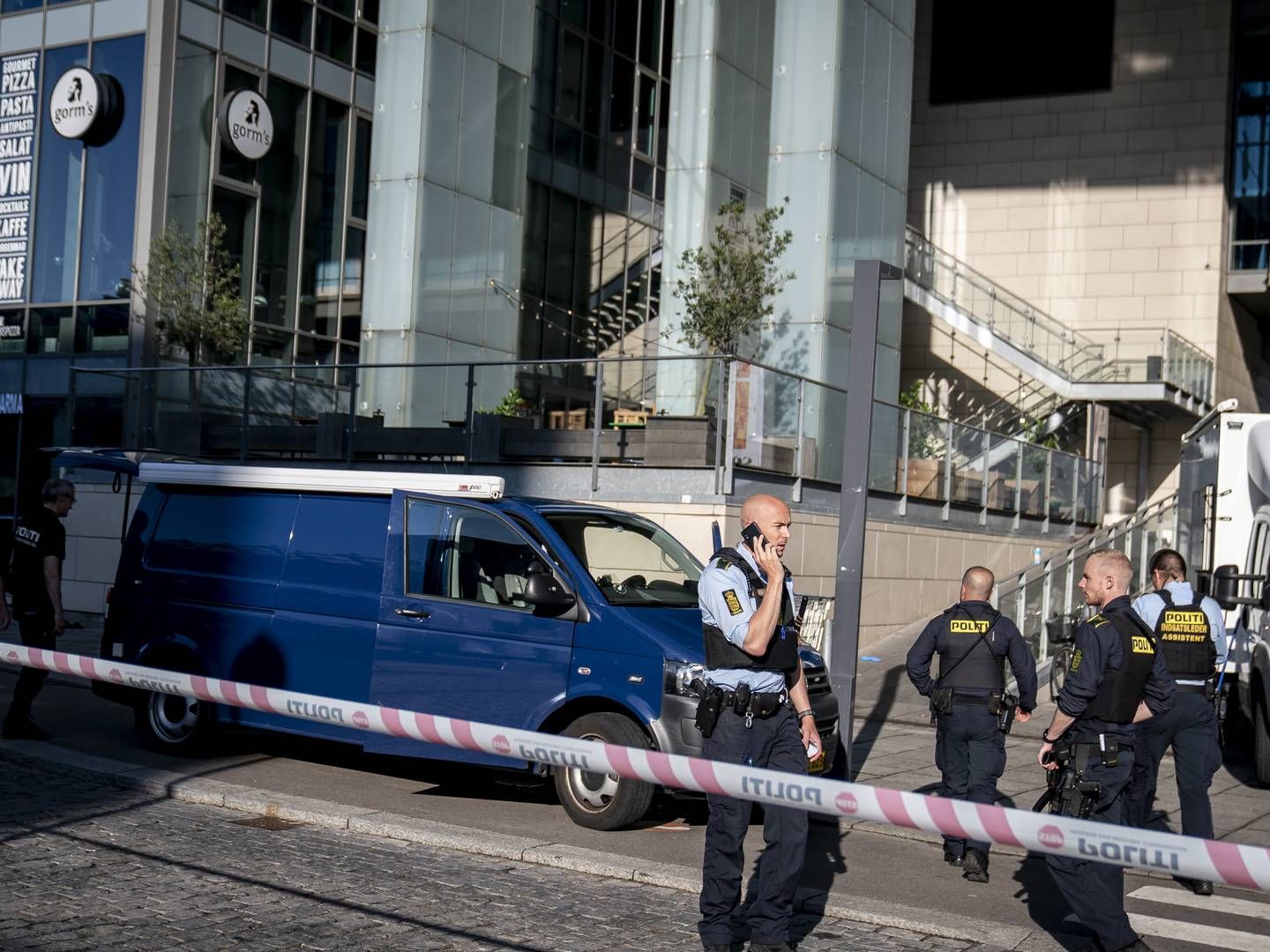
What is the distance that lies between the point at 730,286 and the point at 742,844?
15.4m

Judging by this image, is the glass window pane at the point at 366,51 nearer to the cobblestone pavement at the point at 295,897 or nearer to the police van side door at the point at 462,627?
the police van side door at the point at 462,627

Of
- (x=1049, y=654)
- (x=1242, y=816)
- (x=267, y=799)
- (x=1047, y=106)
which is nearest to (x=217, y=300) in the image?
(x=1049, y=654)

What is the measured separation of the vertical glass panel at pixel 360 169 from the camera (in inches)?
1097

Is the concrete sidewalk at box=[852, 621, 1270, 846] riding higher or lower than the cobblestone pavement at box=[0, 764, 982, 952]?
lower

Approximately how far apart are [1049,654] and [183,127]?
16.4 metres

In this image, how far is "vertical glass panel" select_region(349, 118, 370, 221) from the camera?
91.5ft

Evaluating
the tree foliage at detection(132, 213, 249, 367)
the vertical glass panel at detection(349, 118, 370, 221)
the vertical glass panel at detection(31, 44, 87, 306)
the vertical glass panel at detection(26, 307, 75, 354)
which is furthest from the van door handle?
the vertical glass panel at detection(349, 118, 370, 221)

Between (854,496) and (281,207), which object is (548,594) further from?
(281,207)

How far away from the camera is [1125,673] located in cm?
624

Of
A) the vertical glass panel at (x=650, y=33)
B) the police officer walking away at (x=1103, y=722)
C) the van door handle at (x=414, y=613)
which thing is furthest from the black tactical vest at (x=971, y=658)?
the vertical glass panel at (x=650, y=33)

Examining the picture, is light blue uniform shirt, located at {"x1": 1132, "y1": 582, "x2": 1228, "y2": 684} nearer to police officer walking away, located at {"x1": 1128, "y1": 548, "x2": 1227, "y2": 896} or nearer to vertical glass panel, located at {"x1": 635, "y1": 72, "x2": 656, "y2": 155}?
police officer walking away, located at {"x1": 1128, "y1": 548, "x2": 1227, "y2": 896}

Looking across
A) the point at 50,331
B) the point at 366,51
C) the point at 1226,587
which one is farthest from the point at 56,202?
the point at 1226,587

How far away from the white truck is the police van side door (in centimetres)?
475

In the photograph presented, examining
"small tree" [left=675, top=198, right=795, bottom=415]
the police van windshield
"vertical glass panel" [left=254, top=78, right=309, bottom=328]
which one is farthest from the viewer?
"vertical glass panel" [left=254, top=78, right=309, bottom=328]
